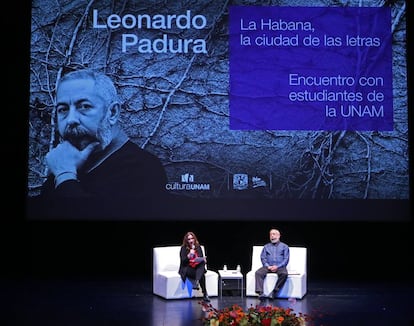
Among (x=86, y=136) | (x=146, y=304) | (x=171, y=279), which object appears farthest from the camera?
(x=86, y=136)

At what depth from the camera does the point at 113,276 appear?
8359 millimetres

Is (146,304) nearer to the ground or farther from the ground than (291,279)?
nearer to the ground

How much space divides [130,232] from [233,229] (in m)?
1.34

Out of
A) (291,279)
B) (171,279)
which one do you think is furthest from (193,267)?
(291,279)

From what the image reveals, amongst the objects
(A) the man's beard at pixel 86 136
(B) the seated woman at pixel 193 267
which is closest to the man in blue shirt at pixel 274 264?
(B) the seated woman at pixel 193 267

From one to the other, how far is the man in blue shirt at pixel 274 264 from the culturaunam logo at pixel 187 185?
1.22 meters

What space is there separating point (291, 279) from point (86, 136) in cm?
300

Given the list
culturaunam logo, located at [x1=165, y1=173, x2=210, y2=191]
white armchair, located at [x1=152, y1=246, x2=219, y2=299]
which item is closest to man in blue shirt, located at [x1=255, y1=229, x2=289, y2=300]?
white armchair, located at [x1=152, y1=246, x2=219, y2=299]

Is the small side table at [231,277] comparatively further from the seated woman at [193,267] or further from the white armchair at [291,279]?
the seated woman at [193,267]

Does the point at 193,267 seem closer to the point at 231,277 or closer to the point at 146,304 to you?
the point at 231,277

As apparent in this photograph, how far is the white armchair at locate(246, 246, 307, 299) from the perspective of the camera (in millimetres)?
6816

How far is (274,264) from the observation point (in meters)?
7.02

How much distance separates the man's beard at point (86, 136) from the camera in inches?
312

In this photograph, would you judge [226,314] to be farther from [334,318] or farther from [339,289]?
[339,289]
